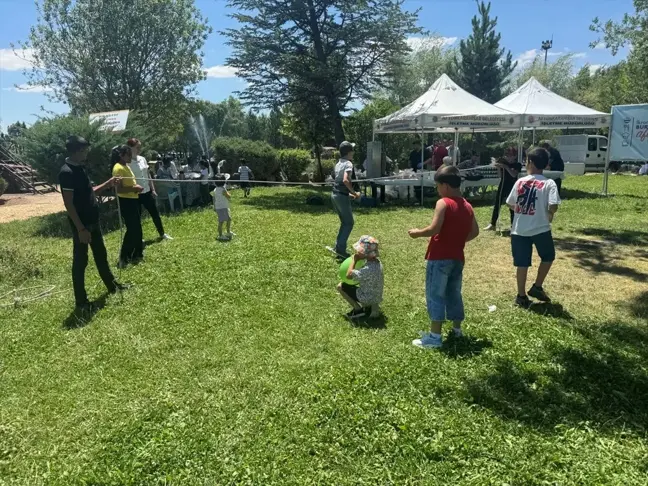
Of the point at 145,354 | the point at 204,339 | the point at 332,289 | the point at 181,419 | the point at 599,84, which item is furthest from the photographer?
the point at 599,84

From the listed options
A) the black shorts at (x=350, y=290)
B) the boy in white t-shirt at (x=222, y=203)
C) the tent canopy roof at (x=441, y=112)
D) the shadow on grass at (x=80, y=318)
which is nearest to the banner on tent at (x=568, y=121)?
the tent canopy roof at (x=441, y=112)

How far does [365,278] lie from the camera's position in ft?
15.6

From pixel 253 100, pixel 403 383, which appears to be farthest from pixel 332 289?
pixel 253 100

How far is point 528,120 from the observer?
1408cm

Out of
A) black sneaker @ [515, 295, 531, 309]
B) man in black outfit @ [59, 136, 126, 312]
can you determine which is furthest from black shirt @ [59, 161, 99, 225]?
black sneaker @ [515, 295, 531, 309]

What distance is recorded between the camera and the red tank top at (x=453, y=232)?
3988mm

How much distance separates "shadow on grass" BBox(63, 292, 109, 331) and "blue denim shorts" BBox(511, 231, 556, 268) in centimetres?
469

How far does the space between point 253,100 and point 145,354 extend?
588 inches

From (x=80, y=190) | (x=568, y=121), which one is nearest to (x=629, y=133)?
(x=568, y=121)

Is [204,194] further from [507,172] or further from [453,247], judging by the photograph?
[453,247]

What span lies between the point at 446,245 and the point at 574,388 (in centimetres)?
145

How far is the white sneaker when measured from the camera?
13.9 feet

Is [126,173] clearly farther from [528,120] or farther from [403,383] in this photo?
[528,120]

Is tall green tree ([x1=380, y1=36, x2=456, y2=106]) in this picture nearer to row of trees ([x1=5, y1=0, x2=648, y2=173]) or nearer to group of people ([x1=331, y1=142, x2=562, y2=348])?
row of trees ([x1=5, y1=0, x2=648, y2=173])
